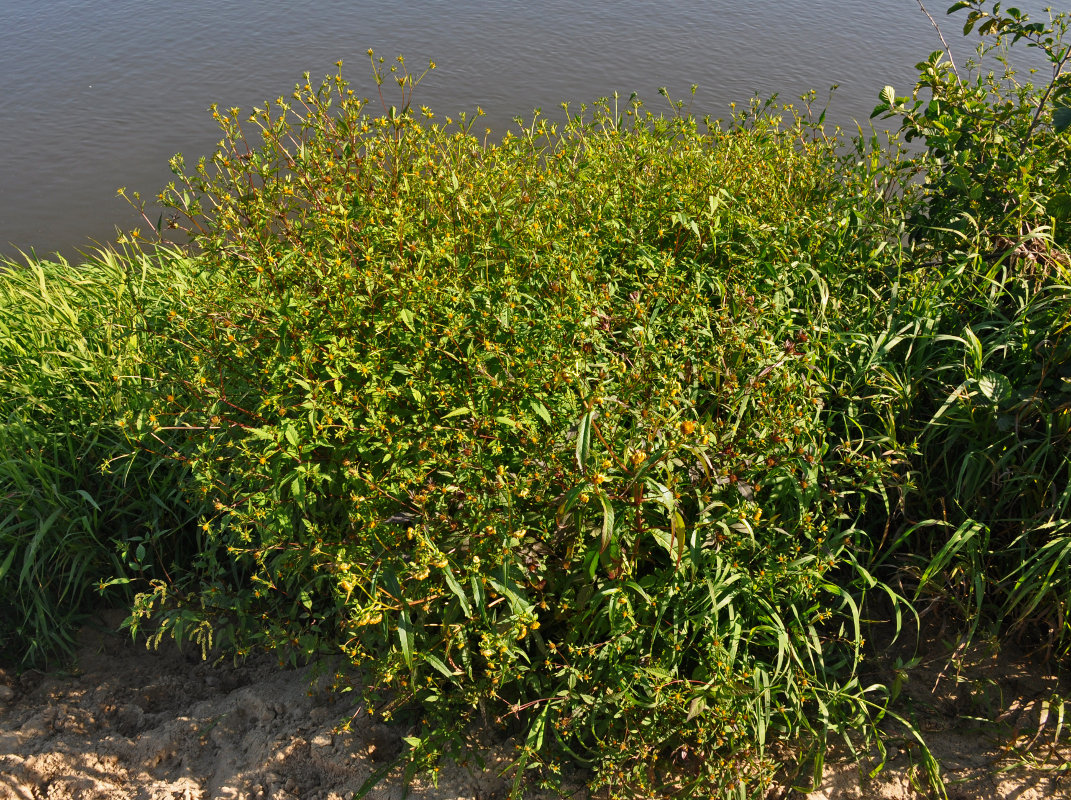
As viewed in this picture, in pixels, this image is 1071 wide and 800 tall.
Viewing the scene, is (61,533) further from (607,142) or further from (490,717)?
(607,142)

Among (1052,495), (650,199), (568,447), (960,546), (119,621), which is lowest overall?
(119,621)

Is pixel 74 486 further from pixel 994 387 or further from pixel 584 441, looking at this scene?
pixel 994 387

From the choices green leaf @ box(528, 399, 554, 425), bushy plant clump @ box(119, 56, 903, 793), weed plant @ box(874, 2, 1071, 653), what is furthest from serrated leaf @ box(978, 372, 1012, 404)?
green leaf @ box(528, 399, 554, 425)

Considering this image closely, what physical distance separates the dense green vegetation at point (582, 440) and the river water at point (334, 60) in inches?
173

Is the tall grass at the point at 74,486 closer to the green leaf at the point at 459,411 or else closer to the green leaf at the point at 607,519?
the green leaf at the point at 459,411

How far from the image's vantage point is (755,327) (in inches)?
117

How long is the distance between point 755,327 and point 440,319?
1131 millimetres

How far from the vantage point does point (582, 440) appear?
218 centimetres

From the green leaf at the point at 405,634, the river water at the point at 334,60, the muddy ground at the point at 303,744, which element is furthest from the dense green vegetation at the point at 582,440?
the river water at the point at 334,60

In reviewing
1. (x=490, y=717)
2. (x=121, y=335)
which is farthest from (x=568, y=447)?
(x=121, y=335)

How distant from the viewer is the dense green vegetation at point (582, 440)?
245 cm

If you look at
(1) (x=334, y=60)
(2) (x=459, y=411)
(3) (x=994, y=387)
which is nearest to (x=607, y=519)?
(2) (x=459, y=411)

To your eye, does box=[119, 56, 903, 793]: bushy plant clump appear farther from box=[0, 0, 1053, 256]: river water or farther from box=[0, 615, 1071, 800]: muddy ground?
box=[0, 0, 1053, 256]: river water

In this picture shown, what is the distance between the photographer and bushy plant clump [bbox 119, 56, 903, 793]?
2.41m
